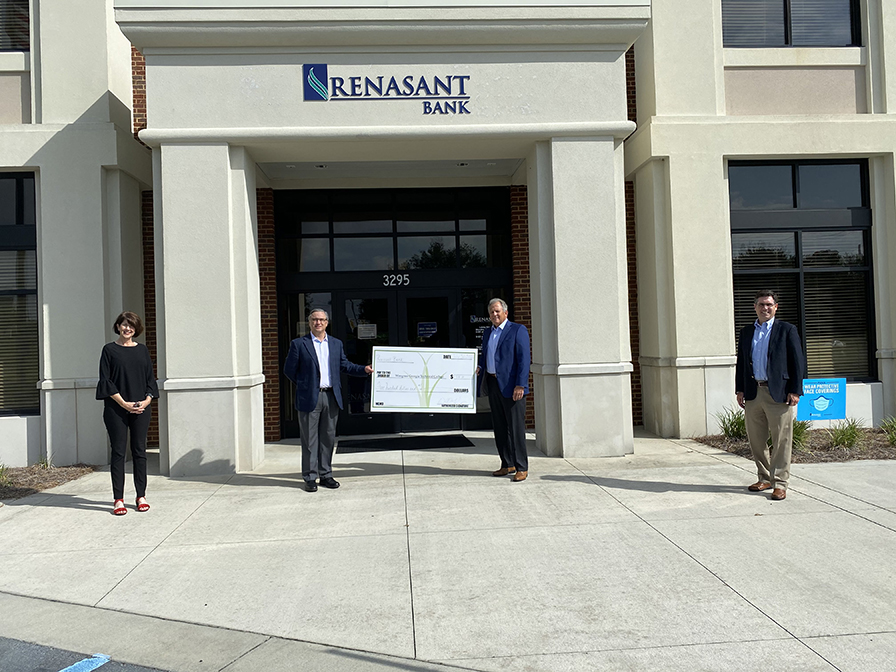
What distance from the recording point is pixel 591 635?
4.04 m

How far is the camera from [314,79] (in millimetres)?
8961

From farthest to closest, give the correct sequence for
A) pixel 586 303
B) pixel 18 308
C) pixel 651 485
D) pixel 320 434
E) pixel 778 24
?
pixel 778 24 < pixel 18 308 < pixel 586 303 < pixel 320 434 < pixel 651 485

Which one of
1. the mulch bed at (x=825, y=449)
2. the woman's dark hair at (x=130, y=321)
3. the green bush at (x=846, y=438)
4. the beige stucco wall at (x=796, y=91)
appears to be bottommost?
the mulch bed at (x=825, y=449)

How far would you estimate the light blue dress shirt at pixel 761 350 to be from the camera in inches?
279

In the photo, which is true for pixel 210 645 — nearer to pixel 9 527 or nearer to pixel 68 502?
pixel 9 527

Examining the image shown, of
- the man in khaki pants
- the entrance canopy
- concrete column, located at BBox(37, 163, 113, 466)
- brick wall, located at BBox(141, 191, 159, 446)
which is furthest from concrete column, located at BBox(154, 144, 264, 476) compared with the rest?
the man in khaki pants

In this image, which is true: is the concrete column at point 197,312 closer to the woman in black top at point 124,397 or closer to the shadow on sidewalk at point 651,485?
the woman in black top at point 124,397

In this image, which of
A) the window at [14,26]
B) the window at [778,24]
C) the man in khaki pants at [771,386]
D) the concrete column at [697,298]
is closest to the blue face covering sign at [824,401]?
the concrete column at [697,298]

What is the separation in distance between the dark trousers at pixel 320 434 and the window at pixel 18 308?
4575mm

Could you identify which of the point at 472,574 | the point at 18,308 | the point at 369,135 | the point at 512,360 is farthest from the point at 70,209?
the point at 472,574

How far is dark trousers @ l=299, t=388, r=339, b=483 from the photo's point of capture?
7863mm

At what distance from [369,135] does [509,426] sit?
13.0 feet

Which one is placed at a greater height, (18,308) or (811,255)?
(811,255)

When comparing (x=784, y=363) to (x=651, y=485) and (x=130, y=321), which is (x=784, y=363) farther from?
(x=130, y=321)
